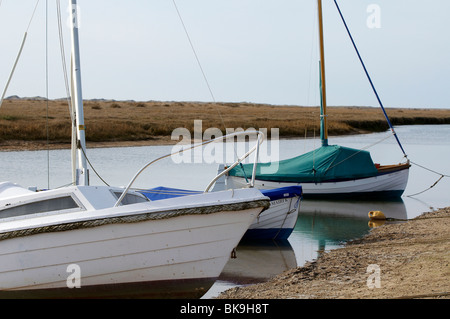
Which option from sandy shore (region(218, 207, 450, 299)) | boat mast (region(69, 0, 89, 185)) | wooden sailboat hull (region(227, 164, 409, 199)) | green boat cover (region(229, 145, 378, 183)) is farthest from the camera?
wooden sailboat hull (region(227, 164, 409, 199))

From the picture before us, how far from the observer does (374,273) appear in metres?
10.1

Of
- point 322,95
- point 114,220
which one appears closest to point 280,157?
point 322,95

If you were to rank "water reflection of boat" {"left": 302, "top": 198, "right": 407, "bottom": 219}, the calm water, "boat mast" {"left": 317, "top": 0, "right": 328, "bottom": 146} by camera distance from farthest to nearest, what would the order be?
"boat mast" {"left": 317, "top": 0, "right": 328, "bottom": 146} → "water reflection of boat" {"left": 302, "top": 198, "right": 407, "bottom": 219} → the calm water

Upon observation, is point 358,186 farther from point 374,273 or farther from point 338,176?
point 374,273

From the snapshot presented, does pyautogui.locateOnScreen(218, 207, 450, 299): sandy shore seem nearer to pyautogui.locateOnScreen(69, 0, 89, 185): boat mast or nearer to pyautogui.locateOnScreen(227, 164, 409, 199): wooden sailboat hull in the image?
pyautogui.locateOnScreen(69, 0, 89, 185): boat mast

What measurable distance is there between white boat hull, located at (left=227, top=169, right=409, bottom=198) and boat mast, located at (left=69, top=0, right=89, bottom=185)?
9.76 m

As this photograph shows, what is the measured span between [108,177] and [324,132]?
9.02 meters

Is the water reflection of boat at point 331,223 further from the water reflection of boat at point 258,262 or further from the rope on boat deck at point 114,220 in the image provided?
the rope on boat deck at point 114,220

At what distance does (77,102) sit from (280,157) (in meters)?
24.6

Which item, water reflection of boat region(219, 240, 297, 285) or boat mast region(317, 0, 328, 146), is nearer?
water reflection of boat region(219, 240, 297, 285)

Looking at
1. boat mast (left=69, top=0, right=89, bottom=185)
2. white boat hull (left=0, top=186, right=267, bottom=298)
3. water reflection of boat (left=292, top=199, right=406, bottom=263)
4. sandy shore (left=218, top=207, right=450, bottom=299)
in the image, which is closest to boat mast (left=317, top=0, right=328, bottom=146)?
water reflection of boat (left=292, top=199, right=406, bottom=263)

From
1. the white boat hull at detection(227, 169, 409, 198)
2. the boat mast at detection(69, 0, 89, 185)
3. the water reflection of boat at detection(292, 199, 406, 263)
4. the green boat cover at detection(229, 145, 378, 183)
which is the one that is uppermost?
the boat mast at detection(69, 0, 89, 185)

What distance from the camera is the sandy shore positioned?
28.6ft
